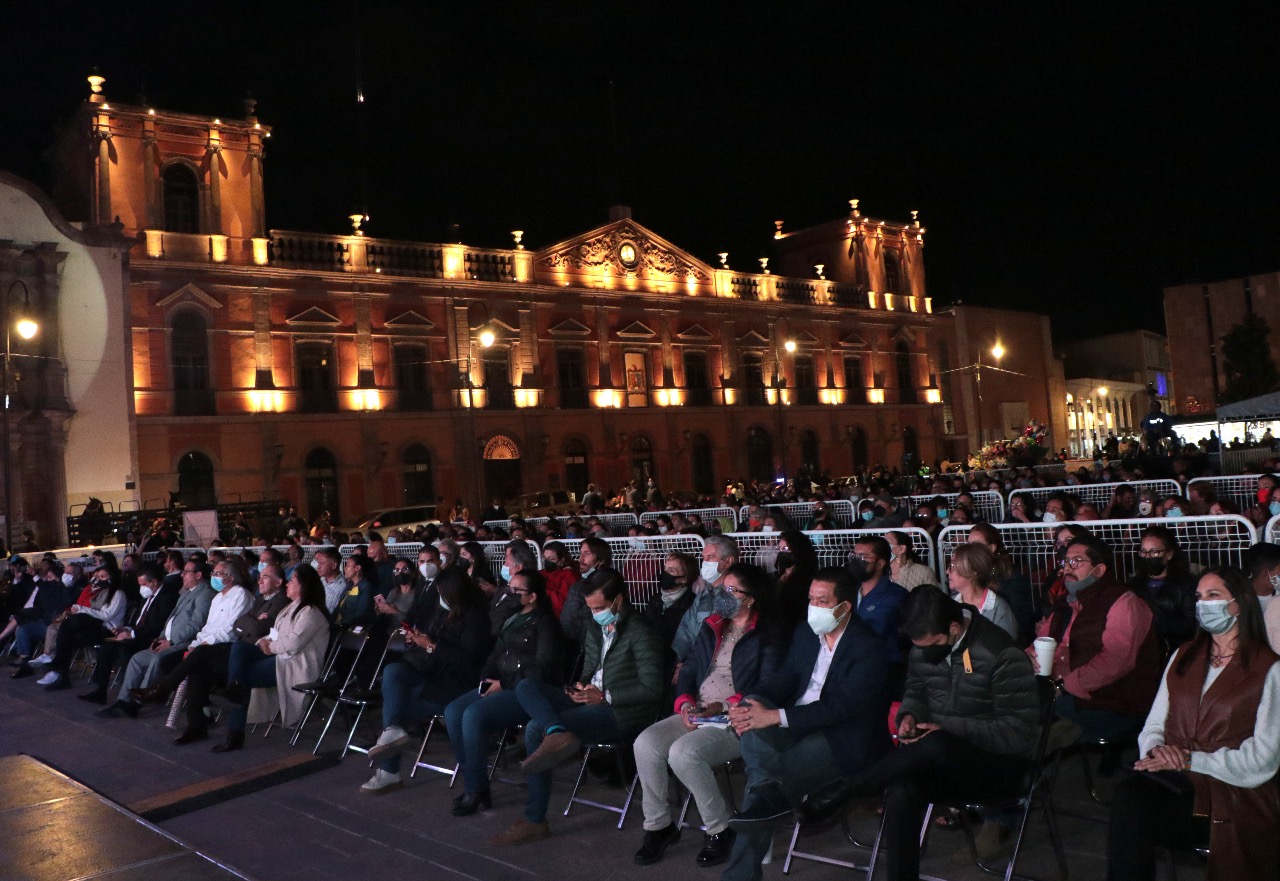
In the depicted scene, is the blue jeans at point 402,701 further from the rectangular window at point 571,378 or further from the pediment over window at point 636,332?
the pediment over window at point 636,332

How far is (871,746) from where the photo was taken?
497 centimetres

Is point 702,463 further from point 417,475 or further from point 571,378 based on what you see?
point 417,475

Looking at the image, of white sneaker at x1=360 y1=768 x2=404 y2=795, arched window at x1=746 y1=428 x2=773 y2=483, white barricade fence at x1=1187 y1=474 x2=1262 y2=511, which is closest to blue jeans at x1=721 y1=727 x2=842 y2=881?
white sneaker at x1=360 y1=768 x2=404 y2=795

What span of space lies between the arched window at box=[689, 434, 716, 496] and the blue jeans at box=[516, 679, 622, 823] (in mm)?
33934

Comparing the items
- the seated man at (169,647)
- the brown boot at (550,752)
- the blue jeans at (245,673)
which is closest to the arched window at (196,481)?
the seated man at (169,647)

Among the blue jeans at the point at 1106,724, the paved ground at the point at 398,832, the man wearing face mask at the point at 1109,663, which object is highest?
the man wearing face mask at the point at 1109,663

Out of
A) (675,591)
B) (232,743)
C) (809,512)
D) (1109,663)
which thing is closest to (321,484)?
(809,512)

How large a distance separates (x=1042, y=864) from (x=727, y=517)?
941 centimetres

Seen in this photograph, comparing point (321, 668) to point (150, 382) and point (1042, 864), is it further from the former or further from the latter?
point (150, 382)

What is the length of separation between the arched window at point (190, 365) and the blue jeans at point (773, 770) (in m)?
27.9

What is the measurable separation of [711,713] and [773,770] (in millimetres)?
649

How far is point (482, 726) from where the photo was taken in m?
6.30

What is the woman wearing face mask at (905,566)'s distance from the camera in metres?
7.34

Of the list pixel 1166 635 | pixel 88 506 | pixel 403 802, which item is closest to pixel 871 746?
pixel 1166 635
